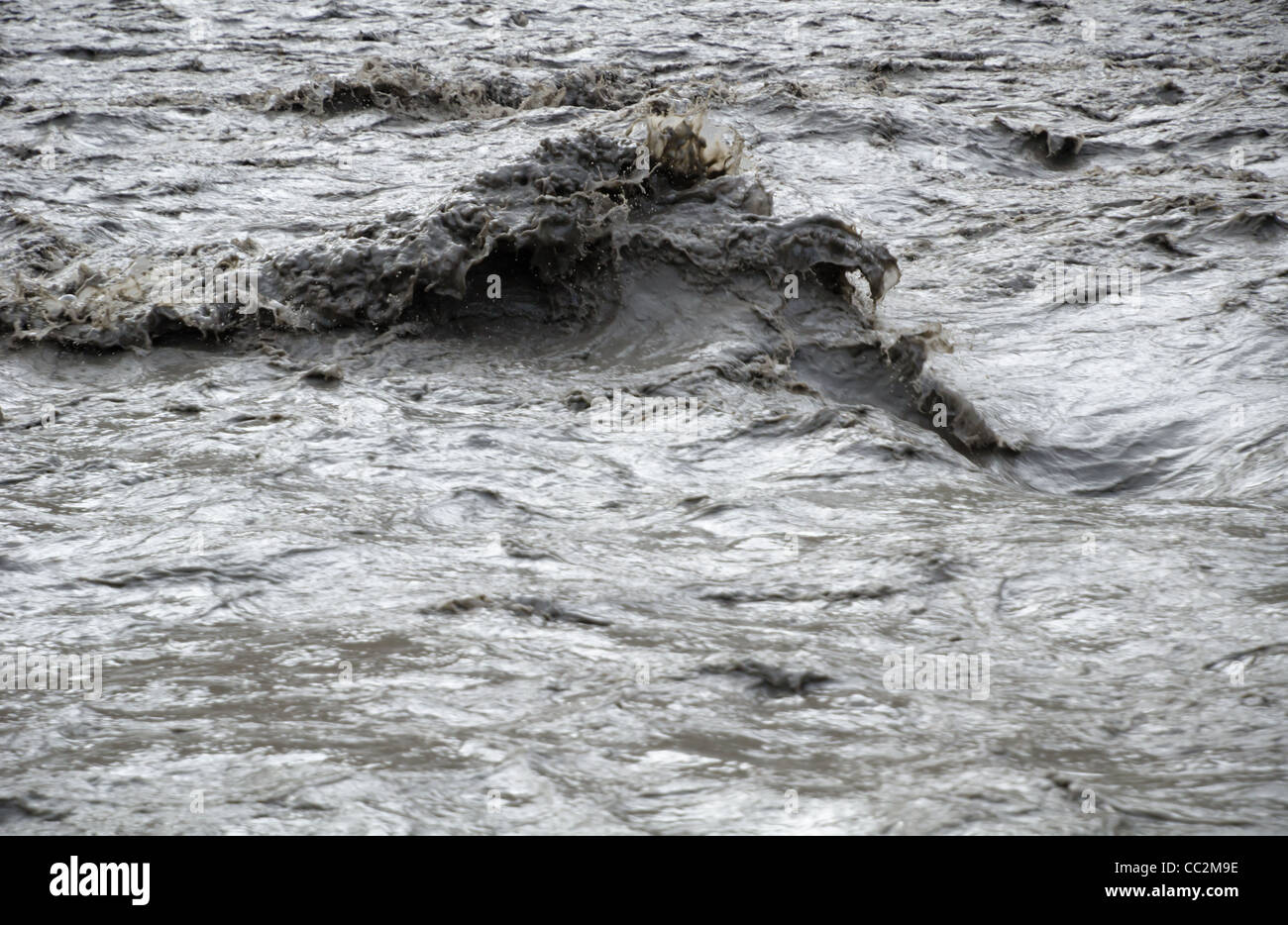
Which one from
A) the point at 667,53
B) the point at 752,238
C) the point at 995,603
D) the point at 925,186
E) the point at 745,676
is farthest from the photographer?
the point at 667,53

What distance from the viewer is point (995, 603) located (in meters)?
3.51

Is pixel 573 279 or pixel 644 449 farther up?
pixel 573 279

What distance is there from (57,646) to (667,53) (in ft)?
28.4

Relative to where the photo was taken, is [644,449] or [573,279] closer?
[644,449]

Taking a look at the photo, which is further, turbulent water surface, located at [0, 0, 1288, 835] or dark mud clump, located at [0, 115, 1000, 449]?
dark mud clump, located at [0, 115, 1000, 449]

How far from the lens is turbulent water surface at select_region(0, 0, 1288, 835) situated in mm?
2668

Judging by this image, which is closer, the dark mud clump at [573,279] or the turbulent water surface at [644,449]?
the turbulent water surface at [644,449]

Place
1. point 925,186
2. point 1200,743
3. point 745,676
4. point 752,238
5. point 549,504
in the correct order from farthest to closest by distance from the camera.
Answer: point 925,186 → point 752,238 → point 549,504 → point 745,676 → point 1200,743

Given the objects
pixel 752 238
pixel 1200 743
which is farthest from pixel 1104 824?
pixel 752 238

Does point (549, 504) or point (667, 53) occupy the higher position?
point (667, 53)

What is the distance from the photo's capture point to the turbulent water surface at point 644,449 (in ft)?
8.75

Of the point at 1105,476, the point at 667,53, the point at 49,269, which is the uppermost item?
the point at 667,53

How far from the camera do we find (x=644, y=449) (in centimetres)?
479

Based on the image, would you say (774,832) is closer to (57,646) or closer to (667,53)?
(57,646)
